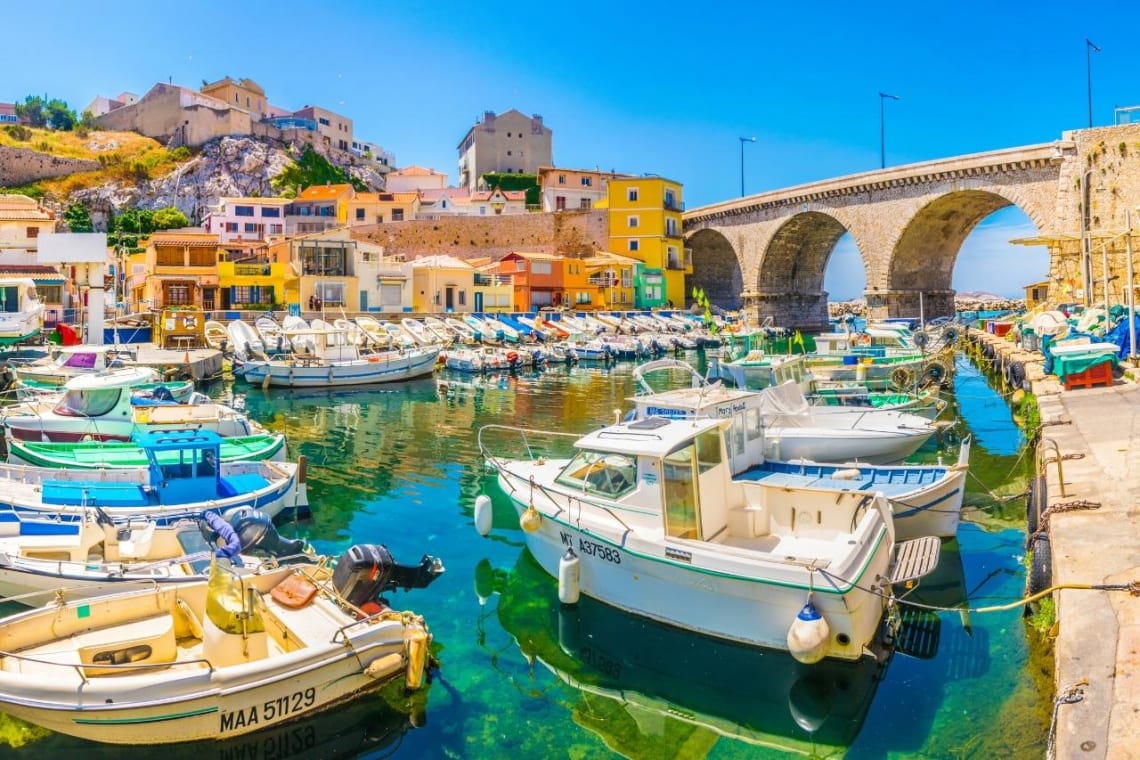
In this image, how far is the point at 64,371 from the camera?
22.5 m

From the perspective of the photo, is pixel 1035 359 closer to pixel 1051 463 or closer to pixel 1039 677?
pixel 1051 463

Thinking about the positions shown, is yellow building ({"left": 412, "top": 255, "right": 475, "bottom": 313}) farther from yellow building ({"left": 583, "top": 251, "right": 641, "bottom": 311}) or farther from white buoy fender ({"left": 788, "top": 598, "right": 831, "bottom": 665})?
white buoy fender ({"left": 788, "top": 598, "right": 831, "bottom": 665})

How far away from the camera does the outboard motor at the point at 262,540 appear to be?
8859 mm

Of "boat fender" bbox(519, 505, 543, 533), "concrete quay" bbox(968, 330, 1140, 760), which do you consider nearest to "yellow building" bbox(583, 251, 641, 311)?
"concrete quay" bbox(968, 330, 1140, 760)

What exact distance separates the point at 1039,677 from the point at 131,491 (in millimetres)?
10368

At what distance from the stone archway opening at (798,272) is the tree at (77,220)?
2003 inches

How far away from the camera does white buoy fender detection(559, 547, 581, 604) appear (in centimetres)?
846

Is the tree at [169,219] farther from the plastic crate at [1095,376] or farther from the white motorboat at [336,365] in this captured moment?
the plastic crate at [1095,376]

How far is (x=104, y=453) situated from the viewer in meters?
13.2

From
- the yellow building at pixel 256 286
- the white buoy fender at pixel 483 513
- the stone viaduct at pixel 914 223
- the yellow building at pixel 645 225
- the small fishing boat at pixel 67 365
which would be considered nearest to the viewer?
the white buoy fender at pixel 483 513

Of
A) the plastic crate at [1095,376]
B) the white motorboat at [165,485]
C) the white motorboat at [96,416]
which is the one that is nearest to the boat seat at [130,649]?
the white motorboat at [165,485]

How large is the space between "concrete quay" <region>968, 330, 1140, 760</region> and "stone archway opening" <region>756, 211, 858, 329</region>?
139ft

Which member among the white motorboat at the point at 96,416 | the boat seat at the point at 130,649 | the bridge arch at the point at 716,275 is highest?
the bridge arch at the point at 716,275

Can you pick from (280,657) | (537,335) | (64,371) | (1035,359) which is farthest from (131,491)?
(537,335)
